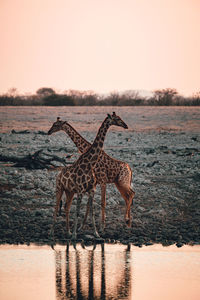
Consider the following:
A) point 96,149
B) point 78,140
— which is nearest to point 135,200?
point 78,140

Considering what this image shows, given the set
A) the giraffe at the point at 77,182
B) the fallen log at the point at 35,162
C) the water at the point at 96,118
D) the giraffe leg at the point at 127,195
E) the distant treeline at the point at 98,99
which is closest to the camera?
the giraffe at the point at 77,182

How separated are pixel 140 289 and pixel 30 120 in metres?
22.8

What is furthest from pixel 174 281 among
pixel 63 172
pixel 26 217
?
pixel 26 217

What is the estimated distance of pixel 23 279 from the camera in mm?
9672

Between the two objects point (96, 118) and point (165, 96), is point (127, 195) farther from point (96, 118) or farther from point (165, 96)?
point (165, 96)

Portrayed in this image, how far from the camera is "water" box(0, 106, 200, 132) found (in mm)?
30375

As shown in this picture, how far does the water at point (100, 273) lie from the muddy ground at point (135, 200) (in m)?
0.69

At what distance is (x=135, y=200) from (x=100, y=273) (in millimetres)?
5136

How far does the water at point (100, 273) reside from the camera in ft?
30.0

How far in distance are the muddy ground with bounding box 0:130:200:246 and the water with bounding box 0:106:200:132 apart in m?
6.05

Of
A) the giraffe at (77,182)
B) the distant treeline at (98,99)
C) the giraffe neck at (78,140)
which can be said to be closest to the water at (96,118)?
the distant treeline at (98,99)

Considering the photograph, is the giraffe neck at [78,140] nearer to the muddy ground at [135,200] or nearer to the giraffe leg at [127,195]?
the muddy ground at [135,200]

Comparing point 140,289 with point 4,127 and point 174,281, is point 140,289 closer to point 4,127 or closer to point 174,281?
A: point 174,281

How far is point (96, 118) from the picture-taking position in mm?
32594
